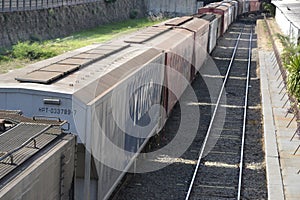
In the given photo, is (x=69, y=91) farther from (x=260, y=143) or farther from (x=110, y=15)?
(x=110, y=15)

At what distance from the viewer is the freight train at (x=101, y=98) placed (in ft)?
29.2

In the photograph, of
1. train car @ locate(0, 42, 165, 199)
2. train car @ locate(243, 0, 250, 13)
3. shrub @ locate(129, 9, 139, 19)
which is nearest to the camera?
train car @ locate(0, 42, 165, 199)

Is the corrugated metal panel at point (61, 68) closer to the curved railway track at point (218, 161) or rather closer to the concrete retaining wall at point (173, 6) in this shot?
the curved railway track at point (218, 161)

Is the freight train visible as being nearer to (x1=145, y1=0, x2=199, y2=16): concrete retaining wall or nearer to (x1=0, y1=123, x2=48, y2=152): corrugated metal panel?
(x1=0, y1=123, x2=48, y2=152): corrugated metal panel

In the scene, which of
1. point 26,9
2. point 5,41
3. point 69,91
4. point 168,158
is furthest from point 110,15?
point 69,91

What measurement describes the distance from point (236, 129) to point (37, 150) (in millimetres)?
13763

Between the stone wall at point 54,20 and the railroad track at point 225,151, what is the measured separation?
53.0ft

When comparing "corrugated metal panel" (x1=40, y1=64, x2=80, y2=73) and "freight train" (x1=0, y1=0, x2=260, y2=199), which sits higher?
"corrugated metal panel" (x1=40, y1=64, x2=80, y2=73)

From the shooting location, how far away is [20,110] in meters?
8.93

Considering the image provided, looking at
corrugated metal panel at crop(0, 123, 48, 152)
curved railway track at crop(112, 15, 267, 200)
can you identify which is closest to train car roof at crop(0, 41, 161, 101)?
corrugated metal panel at crop(0, 123, 48, 152)

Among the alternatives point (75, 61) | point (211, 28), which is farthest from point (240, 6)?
point (75, 61)

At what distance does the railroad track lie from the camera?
46.0 ft

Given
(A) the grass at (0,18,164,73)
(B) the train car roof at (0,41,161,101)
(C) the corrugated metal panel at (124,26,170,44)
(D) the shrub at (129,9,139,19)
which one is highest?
(C) the corrugated metal panel at (124,26,170,44)

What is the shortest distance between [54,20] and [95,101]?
40.5m
